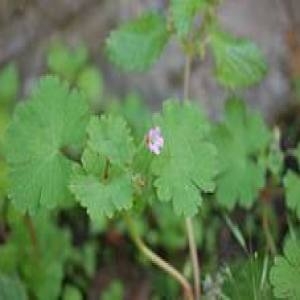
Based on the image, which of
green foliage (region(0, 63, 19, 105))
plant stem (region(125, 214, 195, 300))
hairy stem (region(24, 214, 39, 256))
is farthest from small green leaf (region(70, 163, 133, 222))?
green foliage (region(0, 63, 19, 105))

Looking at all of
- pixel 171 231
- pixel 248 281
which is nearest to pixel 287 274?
pixel 248 281

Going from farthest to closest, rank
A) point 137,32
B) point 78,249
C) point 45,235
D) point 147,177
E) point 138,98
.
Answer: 1. point 138,98
2. point 78,249
3. point 45,235
4. point 137,32
5. point 147,177

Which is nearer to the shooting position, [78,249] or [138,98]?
[78,249]

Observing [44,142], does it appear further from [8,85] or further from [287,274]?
[8,85]

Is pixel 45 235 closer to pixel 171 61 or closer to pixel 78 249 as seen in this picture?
pixel 78 249

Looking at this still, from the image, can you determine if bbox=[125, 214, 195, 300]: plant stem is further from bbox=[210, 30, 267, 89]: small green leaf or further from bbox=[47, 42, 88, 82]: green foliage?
bbox=[47, 42, 88, 82]: green foliage

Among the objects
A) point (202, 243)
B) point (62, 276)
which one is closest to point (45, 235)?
point (62, 276)

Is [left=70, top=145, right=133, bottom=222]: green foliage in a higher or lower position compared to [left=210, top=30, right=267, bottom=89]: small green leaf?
lower
